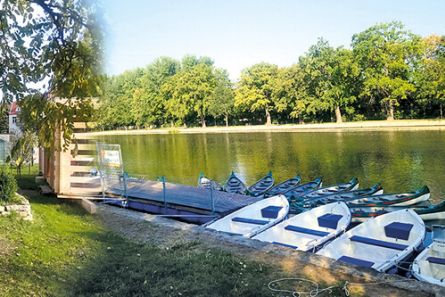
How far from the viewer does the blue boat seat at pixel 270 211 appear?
9945 mm

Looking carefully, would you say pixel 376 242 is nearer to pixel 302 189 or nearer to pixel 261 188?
pixel 302 189

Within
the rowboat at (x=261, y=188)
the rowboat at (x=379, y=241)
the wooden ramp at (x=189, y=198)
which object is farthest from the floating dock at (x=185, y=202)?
the rowboat at (x=379, y=241)

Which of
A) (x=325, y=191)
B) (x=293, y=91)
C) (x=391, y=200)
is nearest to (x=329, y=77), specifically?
(x=293, y=91)

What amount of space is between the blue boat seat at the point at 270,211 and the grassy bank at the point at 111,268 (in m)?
3.54

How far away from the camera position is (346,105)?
6078 centimetres

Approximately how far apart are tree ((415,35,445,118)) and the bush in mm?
50155

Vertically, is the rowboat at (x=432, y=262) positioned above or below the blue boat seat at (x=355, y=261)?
above

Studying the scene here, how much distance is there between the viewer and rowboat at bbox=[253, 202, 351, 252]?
341 inches

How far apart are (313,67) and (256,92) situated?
417 inches

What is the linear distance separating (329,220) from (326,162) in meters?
18.4

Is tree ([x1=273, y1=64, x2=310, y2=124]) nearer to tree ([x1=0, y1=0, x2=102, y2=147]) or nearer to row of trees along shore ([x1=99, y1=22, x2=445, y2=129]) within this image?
row of trees along shore ([x1=99, y1=22, x2=445, y2=129])

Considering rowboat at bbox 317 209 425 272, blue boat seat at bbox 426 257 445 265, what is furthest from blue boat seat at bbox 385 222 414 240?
blue boat seat at bbox 426 257 445 265

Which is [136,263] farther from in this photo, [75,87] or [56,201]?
[56,201]

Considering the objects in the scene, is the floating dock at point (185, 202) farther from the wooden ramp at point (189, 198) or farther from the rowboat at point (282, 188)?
the rowboat at point (282, 188)
